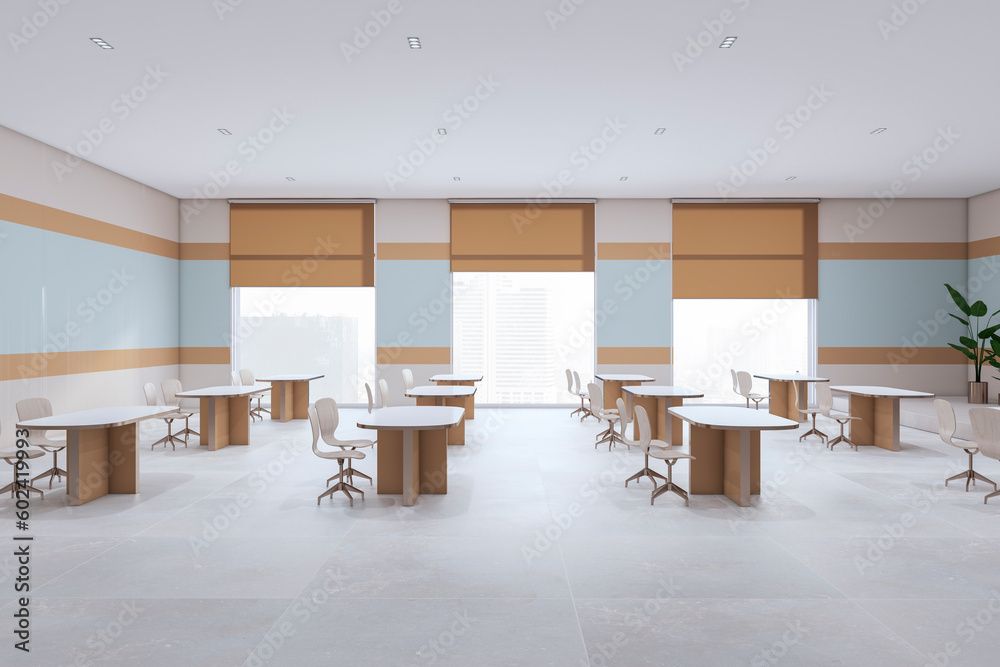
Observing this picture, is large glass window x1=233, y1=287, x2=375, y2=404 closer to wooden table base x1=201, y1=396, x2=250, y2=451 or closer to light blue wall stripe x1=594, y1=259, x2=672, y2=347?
wooden table base x1=201, y1=396, x2=250, y2=451

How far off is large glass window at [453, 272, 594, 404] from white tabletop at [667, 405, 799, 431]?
600cm

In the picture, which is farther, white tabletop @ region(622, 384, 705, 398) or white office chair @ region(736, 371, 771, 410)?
white office chair @ region(736, 371, 771, 410)

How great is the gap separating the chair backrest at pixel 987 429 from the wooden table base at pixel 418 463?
463 cm

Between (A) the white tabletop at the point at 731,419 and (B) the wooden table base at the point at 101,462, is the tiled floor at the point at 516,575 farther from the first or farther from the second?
(A) the white tabletop at the point at 731,419

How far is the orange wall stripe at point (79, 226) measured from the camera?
783 cm

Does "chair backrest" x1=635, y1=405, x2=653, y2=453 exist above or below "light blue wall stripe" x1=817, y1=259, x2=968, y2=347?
below

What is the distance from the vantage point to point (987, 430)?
17.3 ft

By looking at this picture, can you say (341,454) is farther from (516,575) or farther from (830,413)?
(830,413)

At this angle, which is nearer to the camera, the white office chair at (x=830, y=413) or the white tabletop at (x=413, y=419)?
the white tabletop at (x=413, y=419)

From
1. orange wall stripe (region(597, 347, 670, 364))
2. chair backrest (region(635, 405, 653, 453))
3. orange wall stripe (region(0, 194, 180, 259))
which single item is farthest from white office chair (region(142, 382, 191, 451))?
orange wall stripe (region(597, 347, 670, 364))

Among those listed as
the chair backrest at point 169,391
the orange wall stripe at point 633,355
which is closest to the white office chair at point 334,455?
the chair backrest at point 169,391

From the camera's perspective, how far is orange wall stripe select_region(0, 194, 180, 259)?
25.7 feet

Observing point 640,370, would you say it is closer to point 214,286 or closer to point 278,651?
point 214,286

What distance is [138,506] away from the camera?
514 cm
